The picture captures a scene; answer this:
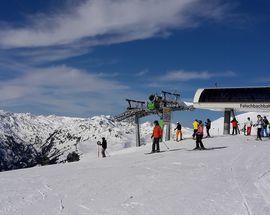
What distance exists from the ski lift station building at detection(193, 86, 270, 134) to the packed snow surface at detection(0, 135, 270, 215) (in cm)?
2055

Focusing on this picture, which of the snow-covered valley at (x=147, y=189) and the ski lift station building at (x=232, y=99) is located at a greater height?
the ski lift station building at (x=232, y=99)

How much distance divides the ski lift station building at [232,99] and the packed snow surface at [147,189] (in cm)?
2055

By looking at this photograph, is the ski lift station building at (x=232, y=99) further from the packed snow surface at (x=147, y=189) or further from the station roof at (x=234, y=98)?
the packed snow surface at (x=147, y=189)

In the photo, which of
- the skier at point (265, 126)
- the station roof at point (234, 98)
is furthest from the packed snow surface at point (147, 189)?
the station roof at point (234, 98)

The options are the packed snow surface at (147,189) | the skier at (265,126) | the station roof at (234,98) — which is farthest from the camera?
the station roof at (234,98)

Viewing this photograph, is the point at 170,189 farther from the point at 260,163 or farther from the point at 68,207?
the point at 260,163

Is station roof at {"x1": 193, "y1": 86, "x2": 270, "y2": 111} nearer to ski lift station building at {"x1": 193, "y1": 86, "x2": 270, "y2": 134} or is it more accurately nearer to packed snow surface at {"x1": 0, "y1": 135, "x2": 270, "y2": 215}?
ski lift station building at {"x1": 193, "y1": 86, "x2": 270, "y2": 134}

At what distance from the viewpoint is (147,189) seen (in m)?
14.1

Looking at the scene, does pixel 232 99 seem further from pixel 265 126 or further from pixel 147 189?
pixel 147 189

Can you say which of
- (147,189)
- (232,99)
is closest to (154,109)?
(232,99)

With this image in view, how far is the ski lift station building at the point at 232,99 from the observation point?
41.0 meters

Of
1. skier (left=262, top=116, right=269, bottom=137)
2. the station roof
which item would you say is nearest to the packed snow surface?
skier (left=262, top=116, right=269, bottom=137)

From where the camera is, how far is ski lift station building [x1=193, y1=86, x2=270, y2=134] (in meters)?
41.0

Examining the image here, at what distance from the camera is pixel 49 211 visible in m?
11.4
